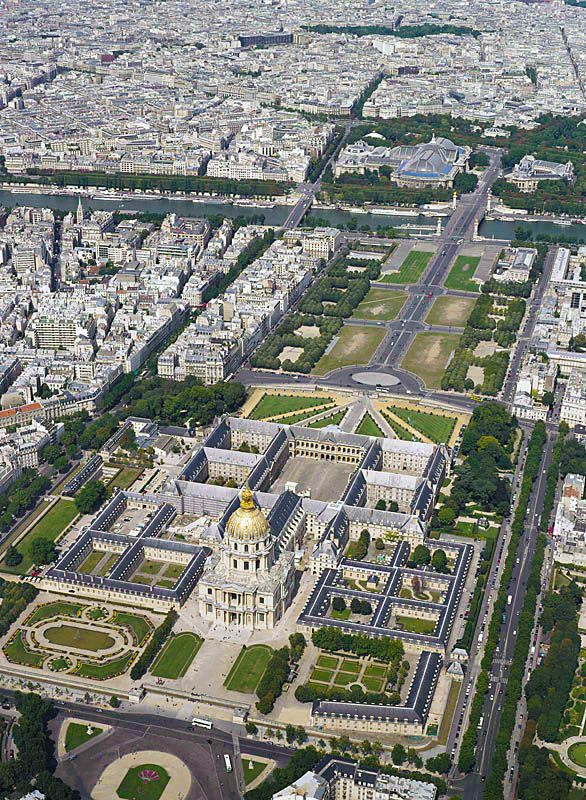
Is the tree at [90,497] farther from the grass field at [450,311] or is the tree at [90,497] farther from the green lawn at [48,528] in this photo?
the grass field at [450,311]

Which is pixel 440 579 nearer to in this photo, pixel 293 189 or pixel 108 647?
pixel 108 647

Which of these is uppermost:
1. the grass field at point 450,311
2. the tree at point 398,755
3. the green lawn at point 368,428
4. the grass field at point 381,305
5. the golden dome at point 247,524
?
the golden dome at point 247,524

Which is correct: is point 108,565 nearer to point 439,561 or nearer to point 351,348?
point 439,561

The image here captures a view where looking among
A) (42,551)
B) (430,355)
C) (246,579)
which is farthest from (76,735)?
(430,355)

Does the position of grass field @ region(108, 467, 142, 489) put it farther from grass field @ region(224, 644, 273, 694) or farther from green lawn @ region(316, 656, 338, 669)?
green lawn @ region(316, 656, 338, 669)

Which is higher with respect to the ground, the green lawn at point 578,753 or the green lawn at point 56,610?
the green lawn at point 578,753

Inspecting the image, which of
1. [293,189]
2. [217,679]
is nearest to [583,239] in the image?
A: [293,189]

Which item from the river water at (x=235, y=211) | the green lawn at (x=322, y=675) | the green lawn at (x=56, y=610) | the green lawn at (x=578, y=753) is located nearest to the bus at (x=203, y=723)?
the green lawn at (x=322, y=675)
